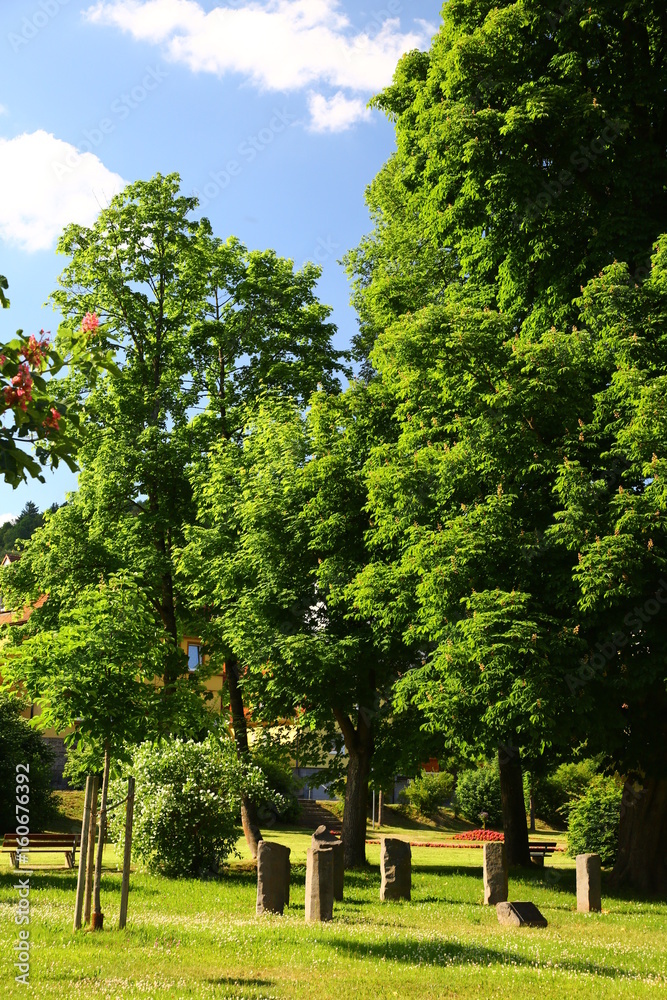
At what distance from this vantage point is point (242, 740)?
24.6 metres

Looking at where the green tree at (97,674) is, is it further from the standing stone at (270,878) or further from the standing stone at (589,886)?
the standing stone at (589,886)

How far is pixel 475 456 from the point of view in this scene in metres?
→ 16.2

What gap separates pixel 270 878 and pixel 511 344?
10.1 m

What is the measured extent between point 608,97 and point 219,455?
41.5 feet

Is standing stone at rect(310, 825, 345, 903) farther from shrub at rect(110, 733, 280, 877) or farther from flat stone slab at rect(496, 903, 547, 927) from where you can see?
shrub at rect(110, 733, 280, 877)

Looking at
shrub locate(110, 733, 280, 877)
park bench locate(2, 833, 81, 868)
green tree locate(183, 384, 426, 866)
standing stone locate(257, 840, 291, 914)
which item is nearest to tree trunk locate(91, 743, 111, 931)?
standing stone locate(257, 840, 291, 914)

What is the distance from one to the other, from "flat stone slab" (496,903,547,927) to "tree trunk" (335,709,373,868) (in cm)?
829

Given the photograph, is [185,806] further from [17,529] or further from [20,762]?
[17,529]

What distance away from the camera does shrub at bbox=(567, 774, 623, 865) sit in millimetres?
25953

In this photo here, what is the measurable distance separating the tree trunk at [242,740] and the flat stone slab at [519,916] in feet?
30.4

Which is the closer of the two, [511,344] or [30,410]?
[30,410]

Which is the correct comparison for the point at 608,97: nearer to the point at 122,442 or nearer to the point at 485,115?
the point at 485,115

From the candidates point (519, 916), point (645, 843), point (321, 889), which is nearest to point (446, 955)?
point (321, 889)

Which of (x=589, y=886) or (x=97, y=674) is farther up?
(x=97, y=674)
